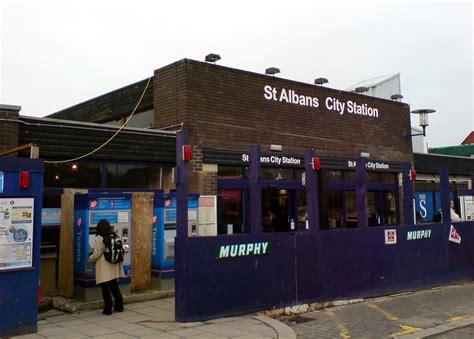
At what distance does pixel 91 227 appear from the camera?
8.67m

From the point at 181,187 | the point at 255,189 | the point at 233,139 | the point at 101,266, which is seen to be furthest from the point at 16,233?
the point at 233,139

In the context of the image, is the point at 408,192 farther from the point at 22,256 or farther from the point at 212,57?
the point at 22,256

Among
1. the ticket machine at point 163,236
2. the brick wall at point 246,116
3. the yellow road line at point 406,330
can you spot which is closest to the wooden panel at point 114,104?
the brick wall at point 246,116

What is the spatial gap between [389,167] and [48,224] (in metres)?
11.8

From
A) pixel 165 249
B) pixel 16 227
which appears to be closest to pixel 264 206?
pixel 165 249

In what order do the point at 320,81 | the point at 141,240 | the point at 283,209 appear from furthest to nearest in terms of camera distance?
the point at 320,81
the point at 283,209
the point at 141,240

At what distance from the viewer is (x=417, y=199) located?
1898 centimetres

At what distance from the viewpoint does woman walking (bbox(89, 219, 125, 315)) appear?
789cm

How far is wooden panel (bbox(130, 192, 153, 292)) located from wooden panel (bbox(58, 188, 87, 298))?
44.2 inches

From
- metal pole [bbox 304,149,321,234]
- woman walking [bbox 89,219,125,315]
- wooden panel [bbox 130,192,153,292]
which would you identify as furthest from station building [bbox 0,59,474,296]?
woman walking [bbox 89,219,125,315]

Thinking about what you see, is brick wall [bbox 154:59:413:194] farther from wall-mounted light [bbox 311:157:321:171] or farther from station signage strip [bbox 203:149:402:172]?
Result: wall-mounted light [bbox 311:157:321:171]

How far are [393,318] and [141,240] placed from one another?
4.77 meters

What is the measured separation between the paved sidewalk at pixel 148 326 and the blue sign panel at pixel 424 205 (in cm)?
1318

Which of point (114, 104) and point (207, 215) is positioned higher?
point (114, 104)
